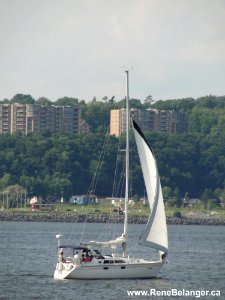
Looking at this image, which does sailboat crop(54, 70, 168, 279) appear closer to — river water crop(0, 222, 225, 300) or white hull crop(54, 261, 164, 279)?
white hull crop(54, 261, 164, 279)

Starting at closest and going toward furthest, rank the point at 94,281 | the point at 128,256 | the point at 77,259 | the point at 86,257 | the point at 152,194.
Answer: the point at 77,259, the point at 86,257, the point at 94,281, the point at 128,256, the point at 152,194

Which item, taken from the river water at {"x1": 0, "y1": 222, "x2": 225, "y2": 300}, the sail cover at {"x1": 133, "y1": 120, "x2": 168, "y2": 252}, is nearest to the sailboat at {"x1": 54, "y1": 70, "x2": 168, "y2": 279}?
the sail cover at {"x1": 133, "y1": 120, "x2": 168, "y2": 252}

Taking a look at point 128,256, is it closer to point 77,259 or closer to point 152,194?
point 77,259

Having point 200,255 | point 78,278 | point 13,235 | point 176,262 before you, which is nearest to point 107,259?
point 78,278

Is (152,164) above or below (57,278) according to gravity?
above

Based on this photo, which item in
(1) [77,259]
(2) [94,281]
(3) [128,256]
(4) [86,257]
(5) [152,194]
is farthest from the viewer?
(5) [152,194]

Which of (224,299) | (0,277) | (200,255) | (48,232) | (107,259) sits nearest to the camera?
(224,299)

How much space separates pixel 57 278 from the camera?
86562 mm

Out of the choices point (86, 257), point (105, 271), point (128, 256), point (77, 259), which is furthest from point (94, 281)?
point (128, 256)

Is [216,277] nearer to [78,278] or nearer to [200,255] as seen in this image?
[78,278]

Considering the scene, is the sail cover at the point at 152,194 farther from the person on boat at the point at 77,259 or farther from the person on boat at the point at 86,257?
the person on boat at the point at 77,259

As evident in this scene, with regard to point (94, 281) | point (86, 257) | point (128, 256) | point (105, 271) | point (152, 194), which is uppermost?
point (152, 194)

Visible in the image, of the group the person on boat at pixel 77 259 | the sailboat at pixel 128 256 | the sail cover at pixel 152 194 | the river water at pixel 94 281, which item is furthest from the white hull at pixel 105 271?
the sail cover at pixel 152 194

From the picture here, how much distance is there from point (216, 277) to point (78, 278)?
38.9ft
